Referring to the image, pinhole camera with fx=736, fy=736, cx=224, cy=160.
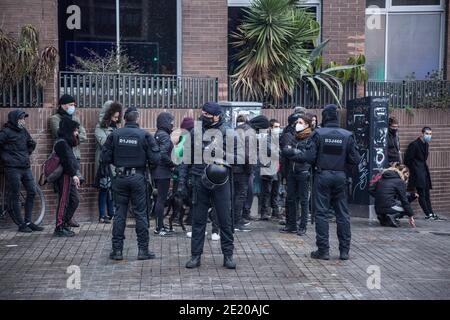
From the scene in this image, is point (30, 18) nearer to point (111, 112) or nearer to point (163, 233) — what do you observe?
point (111, 112)

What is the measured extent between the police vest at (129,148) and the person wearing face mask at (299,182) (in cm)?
248

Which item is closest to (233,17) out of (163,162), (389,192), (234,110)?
(234,110)

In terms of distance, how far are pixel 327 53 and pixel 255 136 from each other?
3.87 metres

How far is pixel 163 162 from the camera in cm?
1082

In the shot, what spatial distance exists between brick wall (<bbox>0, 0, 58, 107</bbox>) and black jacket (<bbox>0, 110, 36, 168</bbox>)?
1.32 metres

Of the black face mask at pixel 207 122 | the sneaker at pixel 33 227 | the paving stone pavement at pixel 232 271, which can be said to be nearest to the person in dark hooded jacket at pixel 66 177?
the paving stone pavement at pixel 232 271

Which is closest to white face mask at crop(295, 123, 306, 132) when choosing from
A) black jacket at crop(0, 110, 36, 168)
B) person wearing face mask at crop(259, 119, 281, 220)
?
person wearing face mask at crop(259, 119, 281, 220)

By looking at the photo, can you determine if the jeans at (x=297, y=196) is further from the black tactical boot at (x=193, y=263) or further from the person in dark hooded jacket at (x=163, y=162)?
the black tactical boot at (x=193, y=263)

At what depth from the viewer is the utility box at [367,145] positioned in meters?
13.2

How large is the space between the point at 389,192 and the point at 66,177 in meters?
5.53

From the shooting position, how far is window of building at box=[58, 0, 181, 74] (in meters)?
14.0

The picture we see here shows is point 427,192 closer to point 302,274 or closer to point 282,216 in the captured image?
point 282,216
